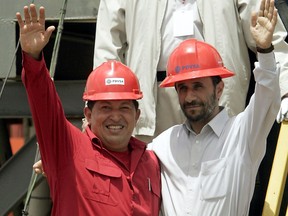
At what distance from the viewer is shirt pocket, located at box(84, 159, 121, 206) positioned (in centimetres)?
398

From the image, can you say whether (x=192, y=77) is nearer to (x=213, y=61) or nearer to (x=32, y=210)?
(x=213, y=61)

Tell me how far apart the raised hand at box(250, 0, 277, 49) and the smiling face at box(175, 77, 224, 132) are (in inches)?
15.3

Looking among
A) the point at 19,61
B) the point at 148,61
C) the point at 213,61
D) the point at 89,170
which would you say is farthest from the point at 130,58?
the point at 19,61

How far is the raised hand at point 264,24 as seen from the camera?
12.9 ft

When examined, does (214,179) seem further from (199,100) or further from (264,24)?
(264,24)

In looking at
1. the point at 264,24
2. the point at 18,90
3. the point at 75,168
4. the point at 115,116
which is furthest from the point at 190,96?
the point at 18,90

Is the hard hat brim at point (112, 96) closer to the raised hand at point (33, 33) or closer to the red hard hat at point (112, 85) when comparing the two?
the red hard hat at point (112, 85)

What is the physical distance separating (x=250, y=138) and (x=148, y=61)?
1.11m

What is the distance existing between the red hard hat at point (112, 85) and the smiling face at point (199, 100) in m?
0.24

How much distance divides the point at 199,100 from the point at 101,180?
2.06 feet

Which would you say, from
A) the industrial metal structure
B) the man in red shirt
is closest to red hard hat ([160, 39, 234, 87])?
the man in red shirt

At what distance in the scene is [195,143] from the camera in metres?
4.25

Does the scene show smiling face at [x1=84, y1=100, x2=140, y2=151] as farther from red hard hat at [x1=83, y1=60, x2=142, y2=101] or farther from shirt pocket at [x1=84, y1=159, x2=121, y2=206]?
shirt pocket at [x1=84, y1=159, x2=121, y2=206]

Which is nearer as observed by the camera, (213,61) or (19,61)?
(213,61)
